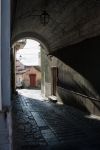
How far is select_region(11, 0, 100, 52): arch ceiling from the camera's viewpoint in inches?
418

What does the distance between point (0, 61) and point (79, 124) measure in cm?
808

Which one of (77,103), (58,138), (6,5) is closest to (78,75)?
(77,103)

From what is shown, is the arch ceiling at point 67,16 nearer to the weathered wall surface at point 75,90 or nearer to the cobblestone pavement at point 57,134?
the weathered wall surface at point 75,90

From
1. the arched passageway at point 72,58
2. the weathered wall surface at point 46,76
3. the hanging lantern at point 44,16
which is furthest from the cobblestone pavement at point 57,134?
the weathered wall surface at point 46,76

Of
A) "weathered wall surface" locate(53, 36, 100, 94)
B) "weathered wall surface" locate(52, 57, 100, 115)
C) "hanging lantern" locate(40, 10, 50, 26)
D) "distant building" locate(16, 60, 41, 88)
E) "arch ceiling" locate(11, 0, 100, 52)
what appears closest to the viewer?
"arch ceiling" locate(11, 0, 100, 52)

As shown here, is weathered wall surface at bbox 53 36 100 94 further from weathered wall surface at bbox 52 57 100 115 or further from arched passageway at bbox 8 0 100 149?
weathered wall surface at bbox 52 57 100 115

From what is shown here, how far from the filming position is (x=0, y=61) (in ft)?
7.89

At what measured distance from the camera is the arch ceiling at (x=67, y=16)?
1061 cm

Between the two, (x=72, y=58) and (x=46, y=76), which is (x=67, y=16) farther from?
(x=46, y=76)

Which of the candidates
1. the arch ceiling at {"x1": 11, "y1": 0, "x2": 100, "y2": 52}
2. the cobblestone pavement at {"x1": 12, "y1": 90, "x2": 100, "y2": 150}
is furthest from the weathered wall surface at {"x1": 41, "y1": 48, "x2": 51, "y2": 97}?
the cobblestone pavement at {"x1": 12, "y1": 90, "x2": 100, "y2": 150}

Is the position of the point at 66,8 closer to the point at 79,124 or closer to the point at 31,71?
the point at 79,124

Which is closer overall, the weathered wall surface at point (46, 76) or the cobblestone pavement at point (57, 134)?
the cobblestone pavement at point (57, 134)

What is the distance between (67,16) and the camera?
12453mm

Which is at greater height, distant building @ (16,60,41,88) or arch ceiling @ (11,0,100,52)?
arch ceiling @ (11,0,100,52)
